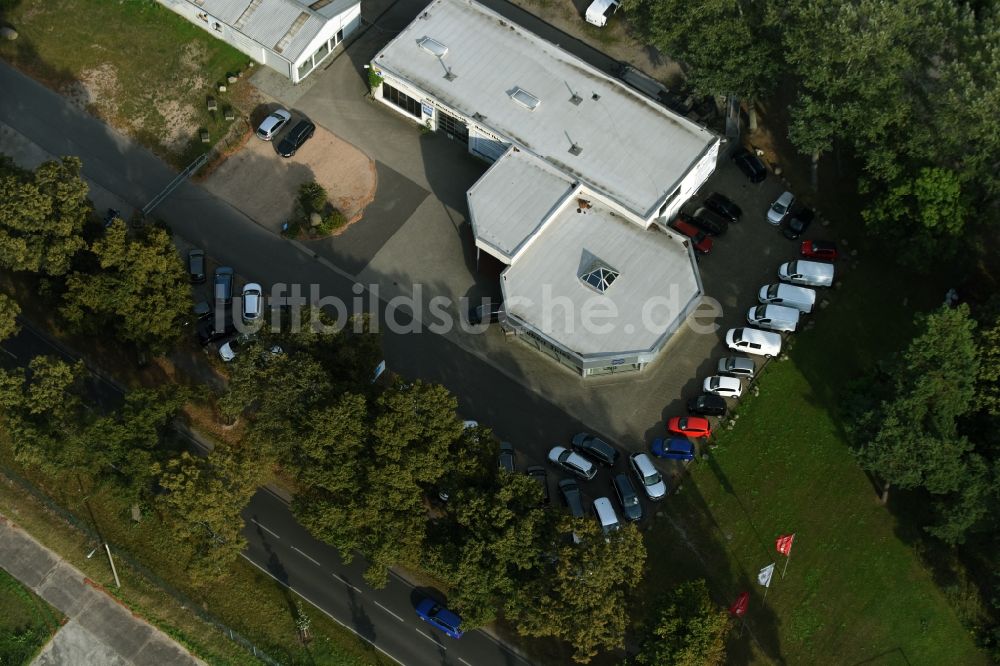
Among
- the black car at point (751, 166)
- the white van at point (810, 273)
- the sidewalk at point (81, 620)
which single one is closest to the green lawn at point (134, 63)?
the sidewalk at point (81, 620)

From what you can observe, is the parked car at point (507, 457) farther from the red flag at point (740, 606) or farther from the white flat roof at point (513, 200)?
the red flag at point (740, 606)

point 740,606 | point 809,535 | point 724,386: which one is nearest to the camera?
point 740,606

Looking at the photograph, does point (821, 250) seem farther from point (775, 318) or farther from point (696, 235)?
point (696, 235)

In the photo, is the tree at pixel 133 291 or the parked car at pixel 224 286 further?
the parked car at pixel 224 286

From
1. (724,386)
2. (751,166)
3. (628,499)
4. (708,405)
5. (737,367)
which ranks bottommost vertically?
(628,499)

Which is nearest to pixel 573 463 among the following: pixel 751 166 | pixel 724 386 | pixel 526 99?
pixel 724 386

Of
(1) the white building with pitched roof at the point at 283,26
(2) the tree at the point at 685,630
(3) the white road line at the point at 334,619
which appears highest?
(1) the white building with pitched roof at the point at 283,26
